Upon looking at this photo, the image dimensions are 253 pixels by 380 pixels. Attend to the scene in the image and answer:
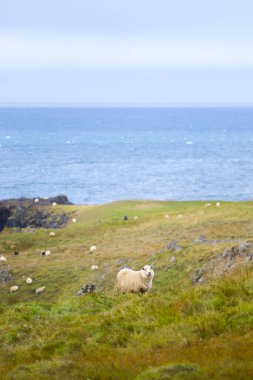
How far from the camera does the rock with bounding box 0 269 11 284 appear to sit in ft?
132

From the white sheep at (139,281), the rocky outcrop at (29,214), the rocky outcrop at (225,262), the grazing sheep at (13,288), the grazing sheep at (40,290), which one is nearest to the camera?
the white sheep at (139,281)

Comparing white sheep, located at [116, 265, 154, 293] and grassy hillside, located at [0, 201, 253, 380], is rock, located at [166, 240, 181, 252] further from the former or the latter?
white sheep, located at [116, 265, 154, 293]

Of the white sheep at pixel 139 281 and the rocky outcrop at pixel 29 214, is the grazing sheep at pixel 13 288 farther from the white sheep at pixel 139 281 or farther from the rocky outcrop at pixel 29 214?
the rocky outcrop at pixel 29 214

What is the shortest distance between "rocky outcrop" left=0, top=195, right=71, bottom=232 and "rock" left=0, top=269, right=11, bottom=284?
2384 centimetres

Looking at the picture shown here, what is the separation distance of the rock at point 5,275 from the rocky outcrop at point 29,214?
23837 millimetres

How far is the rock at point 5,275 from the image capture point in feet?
132

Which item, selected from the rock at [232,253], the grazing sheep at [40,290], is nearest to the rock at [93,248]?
the grazing sheep at [40,290]

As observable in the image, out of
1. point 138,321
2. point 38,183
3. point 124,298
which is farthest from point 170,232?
point 38,183

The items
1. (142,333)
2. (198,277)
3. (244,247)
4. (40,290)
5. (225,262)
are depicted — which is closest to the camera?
(142,333)

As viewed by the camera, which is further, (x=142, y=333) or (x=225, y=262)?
(x=225, y=262)

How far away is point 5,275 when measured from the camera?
40.8 metres

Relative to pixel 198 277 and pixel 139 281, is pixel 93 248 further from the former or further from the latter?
pixel 139 281

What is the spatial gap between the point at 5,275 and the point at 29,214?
31.9 metres

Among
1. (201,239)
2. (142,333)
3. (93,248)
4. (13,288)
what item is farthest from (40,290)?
(142,333)
